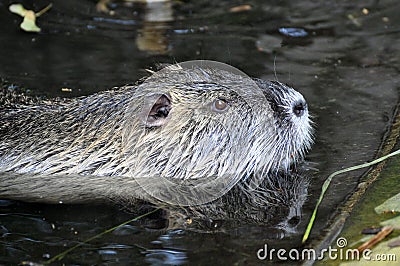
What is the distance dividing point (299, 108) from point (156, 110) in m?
0.69

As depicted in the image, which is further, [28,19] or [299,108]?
[28,19]

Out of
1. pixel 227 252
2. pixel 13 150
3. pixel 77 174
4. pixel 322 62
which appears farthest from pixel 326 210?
pixel 322 62

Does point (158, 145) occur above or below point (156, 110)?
below

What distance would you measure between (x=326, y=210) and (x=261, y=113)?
618 millimetres

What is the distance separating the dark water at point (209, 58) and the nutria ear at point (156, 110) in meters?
0.46

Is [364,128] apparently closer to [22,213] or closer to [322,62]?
[322,62]

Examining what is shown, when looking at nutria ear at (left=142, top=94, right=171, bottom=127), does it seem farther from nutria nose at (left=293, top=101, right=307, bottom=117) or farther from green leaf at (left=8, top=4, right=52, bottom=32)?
green leaf at (left=8, top=4, right=52, bottom=32)

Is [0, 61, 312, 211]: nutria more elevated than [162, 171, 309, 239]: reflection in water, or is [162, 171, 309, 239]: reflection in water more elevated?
[0, 61, 312, 211]: nutria

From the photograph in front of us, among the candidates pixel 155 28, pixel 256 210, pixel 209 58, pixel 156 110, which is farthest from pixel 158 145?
pixel 155 28

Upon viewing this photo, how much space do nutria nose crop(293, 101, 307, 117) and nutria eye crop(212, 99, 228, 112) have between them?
33 centimetres

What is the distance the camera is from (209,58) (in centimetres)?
532

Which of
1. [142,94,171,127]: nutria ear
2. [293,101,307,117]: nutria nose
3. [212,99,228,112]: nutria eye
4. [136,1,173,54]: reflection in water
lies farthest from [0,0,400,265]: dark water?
[212,99,228,112]: nutria eye

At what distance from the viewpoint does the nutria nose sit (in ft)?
12.8

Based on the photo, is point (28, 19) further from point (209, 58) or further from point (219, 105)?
point (219, 105)
